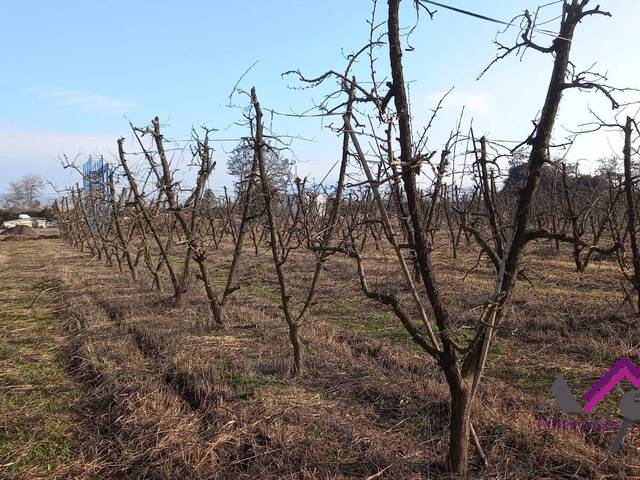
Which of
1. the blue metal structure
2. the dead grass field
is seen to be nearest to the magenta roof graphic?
the dead grass field

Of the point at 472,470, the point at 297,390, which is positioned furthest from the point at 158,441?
the point at 472,470

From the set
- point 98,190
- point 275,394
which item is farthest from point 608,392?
point 98,190

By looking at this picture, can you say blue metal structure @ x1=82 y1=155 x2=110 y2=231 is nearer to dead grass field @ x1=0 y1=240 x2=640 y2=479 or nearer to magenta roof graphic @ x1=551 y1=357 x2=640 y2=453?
dead grass field @ x1=0 y1=240 x2=640 y2=479

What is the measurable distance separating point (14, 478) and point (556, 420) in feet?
11.4

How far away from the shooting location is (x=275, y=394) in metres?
3.74

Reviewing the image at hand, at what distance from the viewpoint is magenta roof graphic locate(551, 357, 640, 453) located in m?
2.71

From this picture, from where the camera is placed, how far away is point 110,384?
403 cm

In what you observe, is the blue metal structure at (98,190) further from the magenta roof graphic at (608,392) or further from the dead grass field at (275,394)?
the magenta roof graphic at (608,392)

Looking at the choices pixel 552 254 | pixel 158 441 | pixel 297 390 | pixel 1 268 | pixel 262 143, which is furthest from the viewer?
pixel 1 268

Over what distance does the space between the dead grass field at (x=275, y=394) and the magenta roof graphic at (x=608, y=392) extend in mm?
106

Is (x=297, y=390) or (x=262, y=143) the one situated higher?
(x=262, y=143)

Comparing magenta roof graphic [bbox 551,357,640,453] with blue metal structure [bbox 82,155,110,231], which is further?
blue metal structure [bbox 82,155,110,231]

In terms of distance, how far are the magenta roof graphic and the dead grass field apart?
0.35ft

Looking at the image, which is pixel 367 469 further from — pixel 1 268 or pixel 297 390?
pixel 1 268
